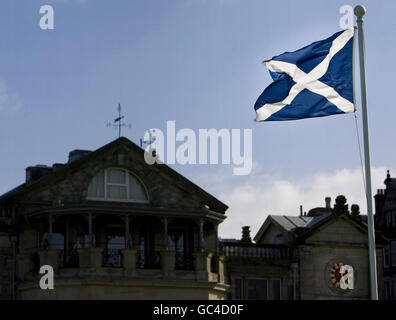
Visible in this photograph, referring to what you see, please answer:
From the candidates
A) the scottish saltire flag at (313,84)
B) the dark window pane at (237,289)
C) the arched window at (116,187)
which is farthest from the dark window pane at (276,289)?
the scottish saltire flag at (313,84)

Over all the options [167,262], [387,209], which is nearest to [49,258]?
[167,262]

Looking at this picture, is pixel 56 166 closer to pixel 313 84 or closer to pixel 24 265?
pixel 24 265

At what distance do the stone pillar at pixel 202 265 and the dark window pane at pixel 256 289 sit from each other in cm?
377

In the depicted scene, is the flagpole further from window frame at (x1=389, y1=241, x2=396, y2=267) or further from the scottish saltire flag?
window frame at (x1=389, y1=241, x2=396, y2=267)

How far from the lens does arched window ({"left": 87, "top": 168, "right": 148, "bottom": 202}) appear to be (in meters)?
44.8

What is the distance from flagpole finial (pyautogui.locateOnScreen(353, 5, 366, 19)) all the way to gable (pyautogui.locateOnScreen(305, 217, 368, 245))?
22.6m

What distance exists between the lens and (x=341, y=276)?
48.5 meters

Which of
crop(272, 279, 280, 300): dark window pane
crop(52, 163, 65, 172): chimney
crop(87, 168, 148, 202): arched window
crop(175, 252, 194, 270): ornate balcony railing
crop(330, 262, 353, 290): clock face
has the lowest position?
crop(272, 279, 280, 300): dark window pane

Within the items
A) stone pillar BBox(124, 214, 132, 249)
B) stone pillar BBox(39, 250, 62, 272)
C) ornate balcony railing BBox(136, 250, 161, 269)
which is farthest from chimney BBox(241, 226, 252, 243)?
stone pillar BBox(39, 250, 62, 272)

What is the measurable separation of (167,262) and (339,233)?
9753mm

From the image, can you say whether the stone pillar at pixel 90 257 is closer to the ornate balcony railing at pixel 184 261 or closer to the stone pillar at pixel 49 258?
the stone pillar at pixel 49 258

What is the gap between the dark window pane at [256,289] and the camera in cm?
4769

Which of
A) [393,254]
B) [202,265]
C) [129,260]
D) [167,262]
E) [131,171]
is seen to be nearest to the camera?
[129,260]

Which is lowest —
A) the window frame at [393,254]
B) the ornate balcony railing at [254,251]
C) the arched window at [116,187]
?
the ornate balcony railing at [254,251]
